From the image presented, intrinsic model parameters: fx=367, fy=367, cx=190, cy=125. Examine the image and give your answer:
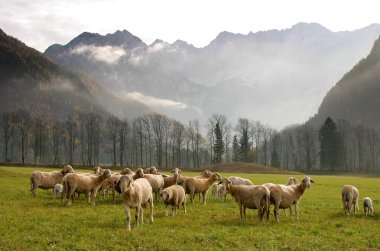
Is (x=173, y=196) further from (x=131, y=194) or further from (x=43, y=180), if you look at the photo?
(x=43, y=180)

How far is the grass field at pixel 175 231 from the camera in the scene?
14.9 m

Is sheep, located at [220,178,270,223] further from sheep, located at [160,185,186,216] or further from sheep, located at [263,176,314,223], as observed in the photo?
sheep, located at [160,185,186,216]

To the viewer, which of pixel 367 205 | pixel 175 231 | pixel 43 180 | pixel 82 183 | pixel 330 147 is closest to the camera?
pixel 175 231

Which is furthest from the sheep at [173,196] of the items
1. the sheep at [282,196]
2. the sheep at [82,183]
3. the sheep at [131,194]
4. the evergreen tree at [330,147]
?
the evergreen tree at [330,147]

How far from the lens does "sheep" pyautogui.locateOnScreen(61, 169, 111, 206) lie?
24828 mm

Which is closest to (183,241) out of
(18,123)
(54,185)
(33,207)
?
(33,207)

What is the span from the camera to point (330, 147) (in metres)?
136

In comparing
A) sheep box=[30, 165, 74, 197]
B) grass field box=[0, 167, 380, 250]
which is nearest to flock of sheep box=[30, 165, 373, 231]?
sheep box=[30, 165, 74, 197]

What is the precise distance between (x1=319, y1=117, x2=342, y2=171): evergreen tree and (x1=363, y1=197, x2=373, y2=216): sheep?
117 m

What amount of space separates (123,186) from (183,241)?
4156 mm

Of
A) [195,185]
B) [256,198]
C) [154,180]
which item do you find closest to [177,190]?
[256,198]

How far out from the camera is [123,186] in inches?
699

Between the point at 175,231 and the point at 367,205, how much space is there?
47.2 ft

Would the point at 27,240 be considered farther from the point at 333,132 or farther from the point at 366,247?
the point at 333,132
